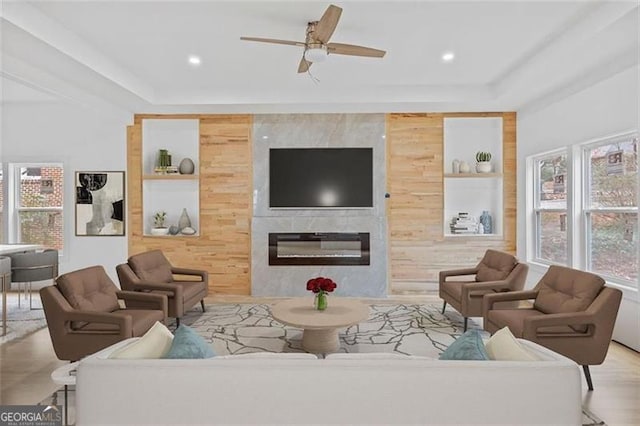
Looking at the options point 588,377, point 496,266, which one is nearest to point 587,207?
point 496,266

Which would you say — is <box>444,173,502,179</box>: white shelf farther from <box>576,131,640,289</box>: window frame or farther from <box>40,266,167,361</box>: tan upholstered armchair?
<box>40,266,167,361</box>: tan upholstered armchair

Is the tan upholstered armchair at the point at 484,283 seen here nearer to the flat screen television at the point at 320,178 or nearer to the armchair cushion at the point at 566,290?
the armchair cushion at the point at 566,290

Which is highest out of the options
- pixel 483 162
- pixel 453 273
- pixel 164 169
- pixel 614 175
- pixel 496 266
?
pixel 483 162

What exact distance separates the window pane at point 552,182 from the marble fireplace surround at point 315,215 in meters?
2.23

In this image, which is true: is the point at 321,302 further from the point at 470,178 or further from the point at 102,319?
the point at 470,178

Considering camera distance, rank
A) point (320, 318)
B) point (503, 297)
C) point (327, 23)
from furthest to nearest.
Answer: point (503, 297)
point (320, 318)
point (327, 23)

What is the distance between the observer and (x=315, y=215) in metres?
6.00

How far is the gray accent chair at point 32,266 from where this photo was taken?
15.0 feet

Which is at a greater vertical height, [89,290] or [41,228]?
[41,228]

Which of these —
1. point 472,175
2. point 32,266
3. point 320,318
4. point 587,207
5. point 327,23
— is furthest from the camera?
point 472,175

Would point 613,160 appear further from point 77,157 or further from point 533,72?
point 77,157

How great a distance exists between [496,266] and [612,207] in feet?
4.31

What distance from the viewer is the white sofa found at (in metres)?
1.59

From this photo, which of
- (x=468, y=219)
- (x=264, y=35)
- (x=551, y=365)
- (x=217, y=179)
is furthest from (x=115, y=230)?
(x=551, y=365)
